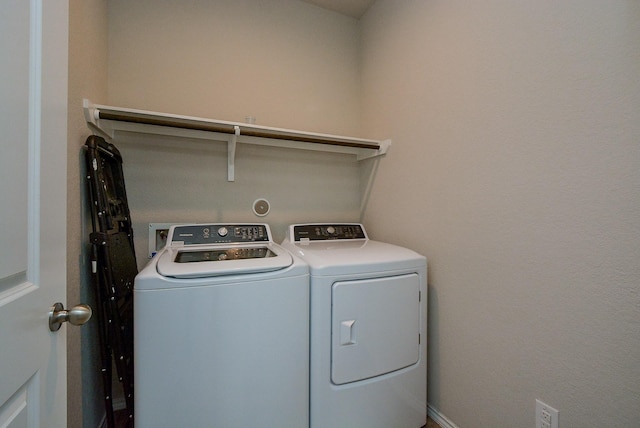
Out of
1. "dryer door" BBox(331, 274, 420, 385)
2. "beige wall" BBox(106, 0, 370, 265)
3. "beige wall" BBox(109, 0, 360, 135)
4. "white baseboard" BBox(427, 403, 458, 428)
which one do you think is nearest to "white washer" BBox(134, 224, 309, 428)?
"dryer door" BBox(331, 274, 420, 385)

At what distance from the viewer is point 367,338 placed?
4.23 ft

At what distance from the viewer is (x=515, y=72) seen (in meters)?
1.13

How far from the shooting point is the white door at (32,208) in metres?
0.49

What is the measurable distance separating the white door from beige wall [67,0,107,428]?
49cm

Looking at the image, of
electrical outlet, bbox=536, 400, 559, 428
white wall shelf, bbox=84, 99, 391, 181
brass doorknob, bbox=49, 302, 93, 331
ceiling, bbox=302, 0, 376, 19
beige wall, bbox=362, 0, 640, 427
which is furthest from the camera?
ceiling, bbox=302, 0, 376, 19

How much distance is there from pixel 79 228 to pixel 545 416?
2.10 metres

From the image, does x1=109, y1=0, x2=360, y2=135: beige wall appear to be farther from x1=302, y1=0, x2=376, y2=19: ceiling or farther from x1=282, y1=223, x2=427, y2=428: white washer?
x1=282, y1=223, x2=427, y2=428: white washer

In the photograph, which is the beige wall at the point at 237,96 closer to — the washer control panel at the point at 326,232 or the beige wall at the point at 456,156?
the beige wall at the point at 456,156

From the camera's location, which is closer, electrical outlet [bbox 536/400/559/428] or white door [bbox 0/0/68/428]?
white door [bbox 0/0/68/428]

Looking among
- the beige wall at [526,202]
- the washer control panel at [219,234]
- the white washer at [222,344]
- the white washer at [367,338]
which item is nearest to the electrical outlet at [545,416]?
the beige wall at [526,202]

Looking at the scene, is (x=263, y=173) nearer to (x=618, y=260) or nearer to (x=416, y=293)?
(x=416, y=293)

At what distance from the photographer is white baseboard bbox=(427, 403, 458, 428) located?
1444mm

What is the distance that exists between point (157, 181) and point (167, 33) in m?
1.01

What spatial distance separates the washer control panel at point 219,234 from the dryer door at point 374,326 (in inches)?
30.2
